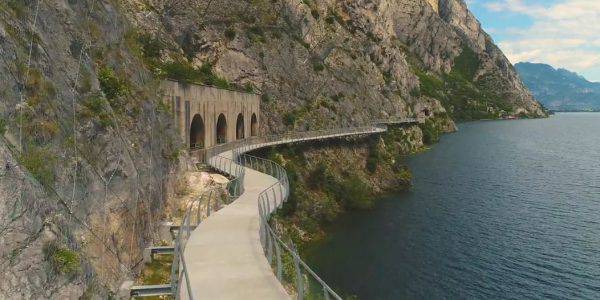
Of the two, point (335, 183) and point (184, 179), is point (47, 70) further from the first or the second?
point (335, 183)

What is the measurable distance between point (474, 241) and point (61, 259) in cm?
4485

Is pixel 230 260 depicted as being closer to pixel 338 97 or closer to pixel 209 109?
pixel 209 109

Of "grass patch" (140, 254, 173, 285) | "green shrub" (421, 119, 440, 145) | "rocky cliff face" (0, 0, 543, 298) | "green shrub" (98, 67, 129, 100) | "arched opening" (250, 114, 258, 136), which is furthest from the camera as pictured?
"green shrub" (421, 119, 440, 145)

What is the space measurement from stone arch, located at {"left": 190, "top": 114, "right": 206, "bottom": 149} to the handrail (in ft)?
8.95

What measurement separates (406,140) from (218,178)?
8559cm

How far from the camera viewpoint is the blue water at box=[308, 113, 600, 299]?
40.4 metres

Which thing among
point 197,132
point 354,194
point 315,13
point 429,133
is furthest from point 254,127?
point 429,133

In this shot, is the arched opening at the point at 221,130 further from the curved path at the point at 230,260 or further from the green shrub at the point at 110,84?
the curved path at the point at 230,260

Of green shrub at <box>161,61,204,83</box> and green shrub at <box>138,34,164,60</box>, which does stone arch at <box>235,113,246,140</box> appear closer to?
green shrub at <box>161,61,204,83</box>

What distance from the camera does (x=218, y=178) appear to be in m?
36.3

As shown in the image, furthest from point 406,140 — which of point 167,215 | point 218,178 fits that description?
point 167,215

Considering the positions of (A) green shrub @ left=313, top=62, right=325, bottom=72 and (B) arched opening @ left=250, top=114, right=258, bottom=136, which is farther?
(A) green shrub @ left=313, top=62, right=325, bottom=72

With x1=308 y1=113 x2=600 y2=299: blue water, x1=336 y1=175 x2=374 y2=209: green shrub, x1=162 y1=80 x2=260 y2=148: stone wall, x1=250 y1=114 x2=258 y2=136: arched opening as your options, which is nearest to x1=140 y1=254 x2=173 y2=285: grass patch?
x1=162 y1=80 x2=260 y2=148: stone wall

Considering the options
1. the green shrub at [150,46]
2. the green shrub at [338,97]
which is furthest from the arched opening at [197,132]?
the green shrub at [338,97]
